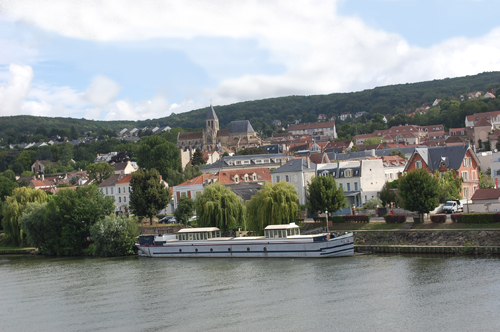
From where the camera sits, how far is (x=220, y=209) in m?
51.3

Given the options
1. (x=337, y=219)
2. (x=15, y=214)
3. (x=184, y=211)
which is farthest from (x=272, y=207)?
(x=15, y=214)

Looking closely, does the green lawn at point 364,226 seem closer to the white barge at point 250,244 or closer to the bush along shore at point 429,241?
the bush along shore at point 429,241

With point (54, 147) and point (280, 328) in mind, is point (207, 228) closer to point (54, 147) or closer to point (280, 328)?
point (280, 328)

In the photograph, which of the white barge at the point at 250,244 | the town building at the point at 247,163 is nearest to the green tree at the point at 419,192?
the white barge at the point at 250,244

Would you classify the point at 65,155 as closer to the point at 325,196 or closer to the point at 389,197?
the point at 389,197

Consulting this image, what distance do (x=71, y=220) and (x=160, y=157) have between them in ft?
170

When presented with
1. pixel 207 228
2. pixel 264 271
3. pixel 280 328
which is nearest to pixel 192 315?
pixel 280 328

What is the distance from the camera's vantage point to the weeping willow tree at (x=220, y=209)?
5150cm

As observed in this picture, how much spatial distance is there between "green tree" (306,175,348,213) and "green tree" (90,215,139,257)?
17429 millimetres

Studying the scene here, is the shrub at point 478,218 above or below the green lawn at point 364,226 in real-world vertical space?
above

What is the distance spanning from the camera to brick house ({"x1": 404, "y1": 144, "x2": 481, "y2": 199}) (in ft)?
191

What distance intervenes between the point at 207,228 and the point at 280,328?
25774mm

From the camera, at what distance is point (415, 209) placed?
149 feet

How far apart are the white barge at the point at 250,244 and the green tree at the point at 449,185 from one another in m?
13.9
